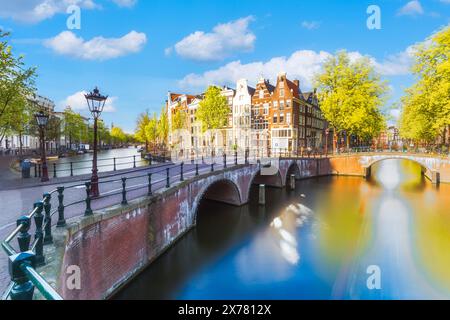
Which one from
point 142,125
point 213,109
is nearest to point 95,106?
point 213,109

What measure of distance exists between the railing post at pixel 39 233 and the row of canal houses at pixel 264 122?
34.4 m

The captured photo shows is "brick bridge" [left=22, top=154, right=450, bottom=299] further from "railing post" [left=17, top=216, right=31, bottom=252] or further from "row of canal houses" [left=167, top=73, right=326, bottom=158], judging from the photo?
"row of canal houses" [left=167, top=73, right=326, bottom=158]

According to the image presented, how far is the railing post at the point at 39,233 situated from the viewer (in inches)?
162

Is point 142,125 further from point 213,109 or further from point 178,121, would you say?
point 213,109

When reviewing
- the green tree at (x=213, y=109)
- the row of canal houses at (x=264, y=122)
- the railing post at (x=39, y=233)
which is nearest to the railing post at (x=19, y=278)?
the railing post at (x=39, y=233)

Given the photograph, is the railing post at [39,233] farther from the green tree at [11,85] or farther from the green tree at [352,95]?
the green tree at [352,95]

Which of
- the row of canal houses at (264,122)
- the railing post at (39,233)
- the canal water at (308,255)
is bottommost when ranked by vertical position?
the canal water at (308,255)

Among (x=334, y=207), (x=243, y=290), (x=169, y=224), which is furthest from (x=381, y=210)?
(x=169, y=224)

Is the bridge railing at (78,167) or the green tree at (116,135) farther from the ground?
the green tree at (116,135)

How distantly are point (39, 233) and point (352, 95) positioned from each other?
36.0m

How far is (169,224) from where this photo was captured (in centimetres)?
1105

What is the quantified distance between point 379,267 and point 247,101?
124ft

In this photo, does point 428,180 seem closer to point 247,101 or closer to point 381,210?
point 381,210

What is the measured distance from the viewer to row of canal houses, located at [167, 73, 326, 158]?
41.7 metres
